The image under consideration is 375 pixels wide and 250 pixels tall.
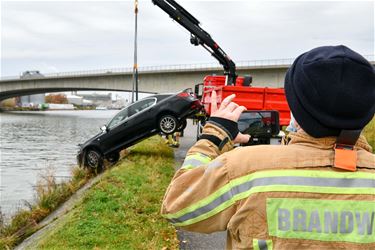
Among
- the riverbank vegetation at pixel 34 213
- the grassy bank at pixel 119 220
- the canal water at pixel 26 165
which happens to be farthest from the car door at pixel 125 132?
the grassy bank at pixel 119 220

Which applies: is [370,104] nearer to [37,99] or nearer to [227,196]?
[227,196]

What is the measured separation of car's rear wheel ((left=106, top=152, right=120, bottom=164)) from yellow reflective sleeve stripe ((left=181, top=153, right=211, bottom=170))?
11.7 metres

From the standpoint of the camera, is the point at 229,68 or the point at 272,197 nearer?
the point at 272,197

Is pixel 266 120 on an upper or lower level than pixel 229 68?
lower

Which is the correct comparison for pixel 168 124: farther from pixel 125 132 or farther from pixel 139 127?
pixel 125 132

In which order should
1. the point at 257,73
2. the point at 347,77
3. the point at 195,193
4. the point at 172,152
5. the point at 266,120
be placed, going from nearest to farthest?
1. the point at 347,77
2. the point at 195,193
3. the point at 266,120
4. the point at 172,152
5. the point at 257,73

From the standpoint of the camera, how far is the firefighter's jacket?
147 centimetres

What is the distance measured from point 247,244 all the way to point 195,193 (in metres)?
0.26

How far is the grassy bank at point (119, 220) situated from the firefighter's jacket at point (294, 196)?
12.0 ft

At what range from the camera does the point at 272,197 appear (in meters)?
1.47

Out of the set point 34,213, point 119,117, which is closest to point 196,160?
point 34,213

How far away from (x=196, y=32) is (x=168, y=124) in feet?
18.9

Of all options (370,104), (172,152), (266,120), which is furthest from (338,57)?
(172,152)

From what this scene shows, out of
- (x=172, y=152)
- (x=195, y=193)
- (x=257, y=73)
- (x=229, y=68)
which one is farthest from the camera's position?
(x=257, y=73)
